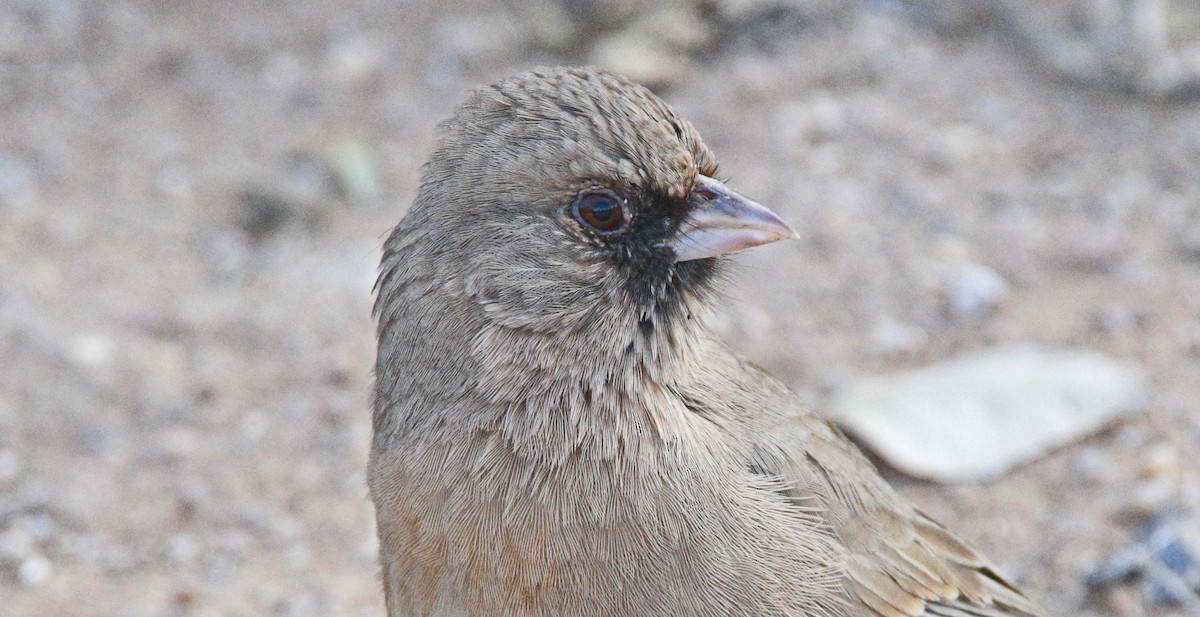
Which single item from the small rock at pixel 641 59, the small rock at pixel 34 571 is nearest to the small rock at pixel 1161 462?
the small rock at pixel 641 59

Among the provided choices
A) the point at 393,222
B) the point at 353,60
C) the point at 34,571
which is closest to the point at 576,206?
the point at 34,571

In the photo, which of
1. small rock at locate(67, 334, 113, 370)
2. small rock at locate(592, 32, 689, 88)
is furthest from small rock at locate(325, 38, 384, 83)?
small rock at locate(67, 334, 113, 370)

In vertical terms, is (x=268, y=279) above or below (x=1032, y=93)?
below

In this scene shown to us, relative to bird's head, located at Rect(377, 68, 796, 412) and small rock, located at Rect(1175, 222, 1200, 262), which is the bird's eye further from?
small rock, located at Rect(1175, 222, 1200, 262)

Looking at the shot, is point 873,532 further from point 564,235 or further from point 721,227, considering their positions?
point 564,235

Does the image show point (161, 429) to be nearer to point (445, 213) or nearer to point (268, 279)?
point (268, 279)

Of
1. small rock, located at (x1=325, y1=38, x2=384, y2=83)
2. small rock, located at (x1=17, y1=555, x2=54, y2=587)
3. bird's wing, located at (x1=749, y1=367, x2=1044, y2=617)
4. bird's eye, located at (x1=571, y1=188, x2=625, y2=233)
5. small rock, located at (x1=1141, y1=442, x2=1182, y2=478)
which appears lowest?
bird's wing, located at (x1=749, y1=367, x2=1044, y2=617)

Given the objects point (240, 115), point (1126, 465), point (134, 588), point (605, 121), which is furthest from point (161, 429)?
point (1126, 465)
